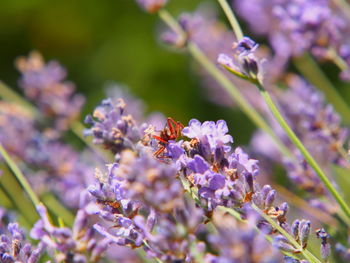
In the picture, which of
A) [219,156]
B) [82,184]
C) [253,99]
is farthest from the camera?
[253,99]

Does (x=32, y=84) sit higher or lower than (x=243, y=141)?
higher

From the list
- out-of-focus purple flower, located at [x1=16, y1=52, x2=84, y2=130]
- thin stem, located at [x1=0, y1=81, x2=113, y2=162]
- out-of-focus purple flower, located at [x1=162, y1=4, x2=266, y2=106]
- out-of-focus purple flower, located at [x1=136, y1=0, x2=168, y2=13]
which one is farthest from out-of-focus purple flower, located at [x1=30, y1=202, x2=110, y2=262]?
out-of-focus purple flower, located at [x1=162, y1=4, x2=266, y2=106]

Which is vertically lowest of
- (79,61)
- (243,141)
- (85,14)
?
(243,141)

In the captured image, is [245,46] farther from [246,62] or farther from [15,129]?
[15,129]

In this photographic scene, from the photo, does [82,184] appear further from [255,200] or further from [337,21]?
[337,21]

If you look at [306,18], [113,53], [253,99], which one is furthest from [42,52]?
[306,18]

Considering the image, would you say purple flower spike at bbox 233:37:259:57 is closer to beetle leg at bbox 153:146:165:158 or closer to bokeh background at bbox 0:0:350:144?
beetle leg at bbox 153:146:165:158
